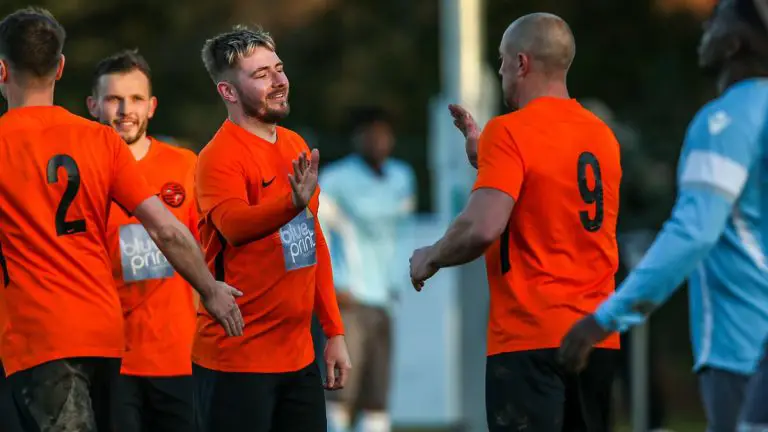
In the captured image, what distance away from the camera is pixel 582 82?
2658 centimetres

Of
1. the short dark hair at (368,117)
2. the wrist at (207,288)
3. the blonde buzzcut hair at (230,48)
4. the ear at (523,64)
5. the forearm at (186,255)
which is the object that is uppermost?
the short dark hair at (368,117)

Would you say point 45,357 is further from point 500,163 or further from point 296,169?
point 500,163

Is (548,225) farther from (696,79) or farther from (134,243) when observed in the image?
(696,79)

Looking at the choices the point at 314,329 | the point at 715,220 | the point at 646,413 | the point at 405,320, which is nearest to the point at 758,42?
the point at 715,220

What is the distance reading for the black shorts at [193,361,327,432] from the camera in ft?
23.2

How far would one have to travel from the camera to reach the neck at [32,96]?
684 centimetres

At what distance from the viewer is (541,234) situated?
683 cm

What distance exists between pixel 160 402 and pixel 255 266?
48.1 inches

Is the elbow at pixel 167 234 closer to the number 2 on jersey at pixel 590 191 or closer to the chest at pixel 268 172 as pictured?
the chest at pixel 268 172

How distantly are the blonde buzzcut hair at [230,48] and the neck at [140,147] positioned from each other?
85 cm

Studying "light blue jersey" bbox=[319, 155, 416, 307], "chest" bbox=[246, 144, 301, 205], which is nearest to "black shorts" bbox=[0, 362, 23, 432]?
"chest" bbox=[246, 144, 301, 205]

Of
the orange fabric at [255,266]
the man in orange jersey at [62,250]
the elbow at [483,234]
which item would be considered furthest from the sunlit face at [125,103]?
the elbow at [483,234]

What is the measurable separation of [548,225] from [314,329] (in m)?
6.09

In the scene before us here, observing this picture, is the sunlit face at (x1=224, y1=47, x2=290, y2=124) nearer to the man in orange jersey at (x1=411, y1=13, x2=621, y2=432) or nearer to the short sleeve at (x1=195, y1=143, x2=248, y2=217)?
the short sleeve at (x1=195, y1=143, x2=248, y2=217)
